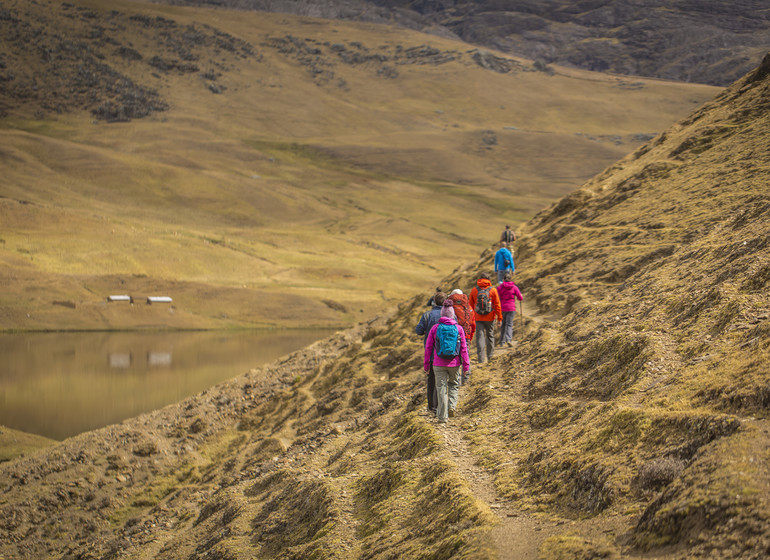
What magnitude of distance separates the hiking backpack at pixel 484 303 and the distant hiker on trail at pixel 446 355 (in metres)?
2.35

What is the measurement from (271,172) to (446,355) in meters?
111

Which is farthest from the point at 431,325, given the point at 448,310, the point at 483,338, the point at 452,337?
the point at 483,338

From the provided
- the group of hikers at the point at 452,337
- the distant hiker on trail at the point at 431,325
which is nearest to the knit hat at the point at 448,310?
the group of hikers at the point at 452,337

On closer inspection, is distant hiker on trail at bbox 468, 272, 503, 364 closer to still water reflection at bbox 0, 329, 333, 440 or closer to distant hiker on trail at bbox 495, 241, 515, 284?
distant hiker on trail at bbox 495, 241, 515, 284

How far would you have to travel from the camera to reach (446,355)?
32.5 feet

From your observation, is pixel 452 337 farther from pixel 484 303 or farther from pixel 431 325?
pixel 484 303

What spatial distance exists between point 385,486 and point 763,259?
5701 millimetres

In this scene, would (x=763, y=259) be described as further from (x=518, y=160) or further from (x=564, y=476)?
(x=518, y=160)

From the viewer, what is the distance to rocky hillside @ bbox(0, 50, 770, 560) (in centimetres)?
596

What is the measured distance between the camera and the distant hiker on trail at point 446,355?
9.96 metres

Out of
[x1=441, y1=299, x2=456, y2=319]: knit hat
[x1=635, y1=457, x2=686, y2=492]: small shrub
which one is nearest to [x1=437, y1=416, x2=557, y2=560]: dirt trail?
[x1=635, y1=457, x2=686, y2=492]: small shrub

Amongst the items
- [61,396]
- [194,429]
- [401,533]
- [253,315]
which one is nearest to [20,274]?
[253,315]

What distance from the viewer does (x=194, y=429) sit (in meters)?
19.6

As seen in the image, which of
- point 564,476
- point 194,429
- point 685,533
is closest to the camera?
point 685,533
